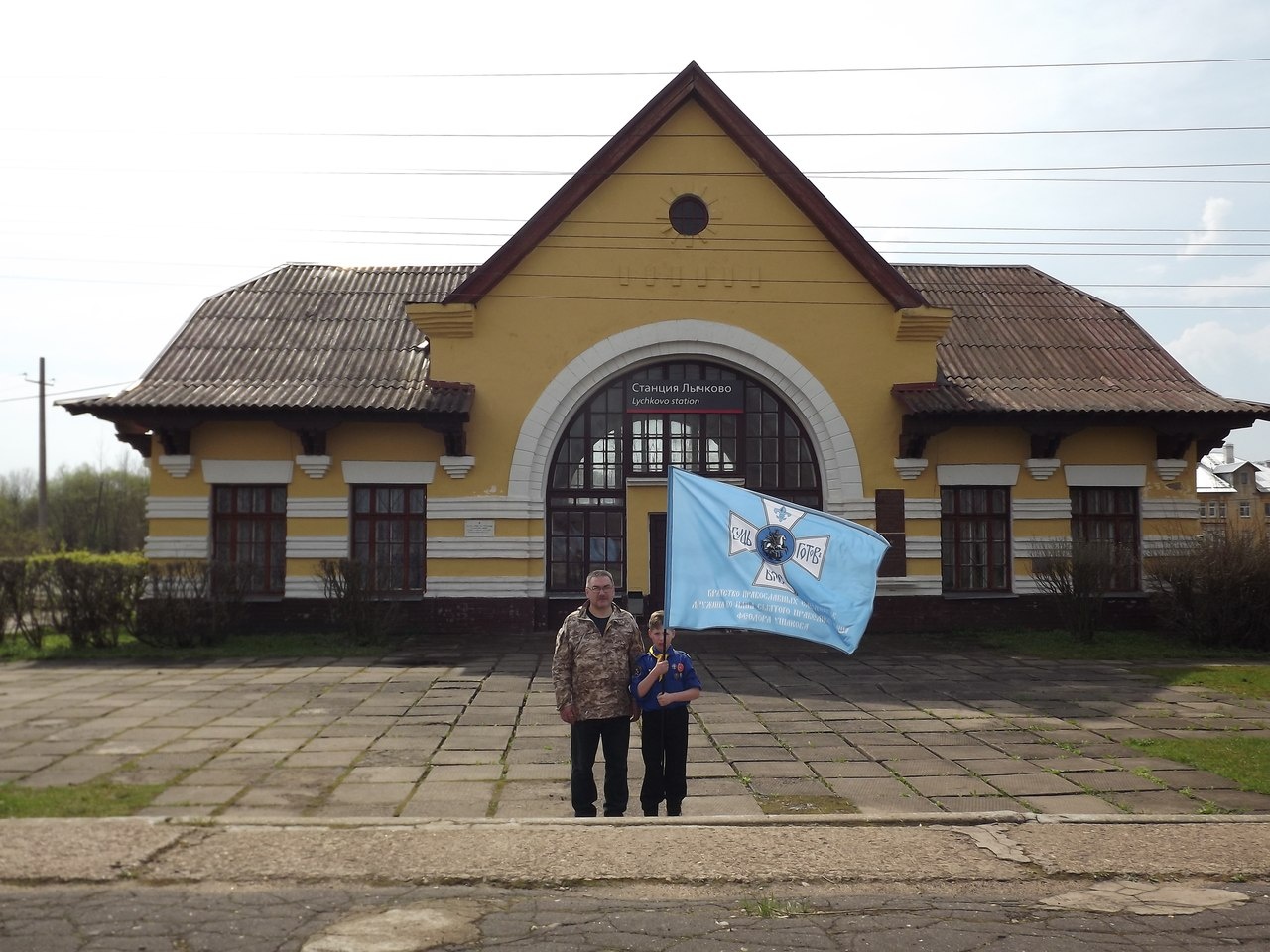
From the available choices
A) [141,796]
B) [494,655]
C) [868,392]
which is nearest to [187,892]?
[141,796]

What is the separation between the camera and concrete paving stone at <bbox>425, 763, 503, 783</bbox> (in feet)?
26.7

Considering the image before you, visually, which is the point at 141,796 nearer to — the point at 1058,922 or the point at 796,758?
the point at 796,758

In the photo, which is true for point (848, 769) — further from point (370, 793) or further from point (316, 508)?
point (316, 508)

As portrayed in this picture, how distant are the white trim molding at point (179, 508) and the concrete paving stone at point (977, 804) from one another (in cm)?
1420

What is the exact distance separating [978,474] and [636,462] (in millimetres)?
5915

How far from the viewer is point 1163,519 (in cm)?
1922

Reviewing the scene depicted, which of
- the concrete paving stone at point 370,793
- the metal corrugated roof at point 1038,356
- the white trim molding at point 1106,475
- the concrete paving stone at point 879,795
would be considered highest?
the metal corrugated roof at point 1038,356

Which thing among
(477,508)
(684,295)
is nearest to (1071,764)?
(477,508)

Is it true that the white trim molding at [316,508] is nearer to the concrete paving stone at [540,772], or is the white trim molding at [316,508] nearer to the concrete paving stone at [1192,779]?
the concrete paving stone at [540,772]

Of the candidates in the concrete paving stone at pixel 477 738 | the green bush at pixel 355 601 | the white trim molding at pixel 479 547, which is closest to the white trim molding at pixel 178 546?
the green bush at pixel 355 601

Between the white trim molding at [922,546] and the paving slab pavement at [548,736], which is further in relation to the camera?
the white trim molding at [922,546]

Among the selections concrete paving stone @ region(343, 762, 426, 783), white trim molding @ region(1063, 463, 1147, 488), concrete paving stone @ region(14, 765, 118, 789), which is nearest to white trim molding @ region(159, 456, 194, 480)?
concrete paving stone @ region(14, 765, 118, 789)

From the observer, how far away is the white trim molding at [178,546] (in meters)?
18.0

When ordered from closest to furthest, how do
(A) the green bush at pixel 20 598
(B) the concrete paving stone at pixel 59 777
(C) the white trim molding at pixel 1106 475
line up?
(B) the concrete paving stone at pixel 59 777 < (A) the green bush at pixel 20 598 < (C) the white trim molding at pixel 1106 475
